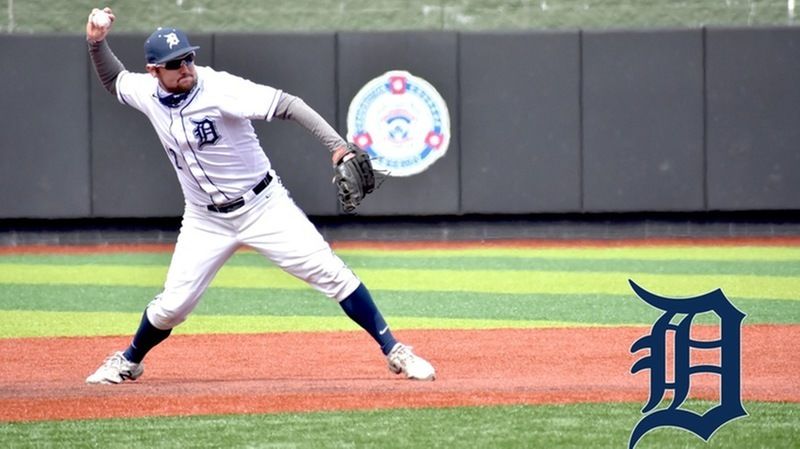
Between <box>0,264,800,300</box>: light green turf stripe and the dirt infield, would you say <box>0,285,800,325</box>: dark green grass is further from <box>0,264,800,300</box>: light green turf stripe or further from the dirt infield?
the dirt infield

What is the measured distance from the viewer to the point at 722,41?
17.6 m

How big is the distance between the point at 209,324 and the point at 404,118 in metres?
7.33

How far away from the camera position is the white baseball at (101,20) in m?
7.11

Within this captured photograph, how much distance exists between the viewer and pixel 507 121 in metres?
17.7

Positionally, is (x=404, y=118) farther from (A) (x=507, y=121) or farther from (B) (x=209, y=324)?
(B) (x=209, y=324)

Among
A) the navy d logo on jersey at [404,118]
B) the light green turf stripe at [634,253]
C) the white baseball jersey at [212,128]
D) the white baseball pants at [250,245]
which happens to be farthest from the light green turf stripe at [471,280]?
the white baseball jersey at [212,128]

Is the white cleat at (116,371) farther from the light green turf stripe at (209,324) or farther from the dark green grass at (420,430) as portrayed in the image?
the light green turf stripe at (209,324)

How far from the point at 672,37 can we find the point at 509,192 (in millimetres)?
2609

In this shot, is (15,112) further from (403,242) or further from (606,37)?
(606,37)

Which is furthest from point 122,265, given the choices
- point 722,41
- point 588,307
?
point 722,41

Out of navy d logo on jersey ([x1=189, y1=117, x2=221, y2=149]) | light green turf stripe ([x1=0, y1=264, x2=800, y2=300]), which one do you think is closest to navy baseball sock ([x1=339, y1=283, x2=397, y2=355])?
navy d logo on jersey ([x1=189, y1=117, x2=221, y2=149])

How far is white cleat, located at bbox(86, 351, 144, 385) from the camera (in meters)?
7.63

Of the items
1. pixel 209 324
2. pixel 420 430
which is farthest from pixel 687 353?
pixel 209 324

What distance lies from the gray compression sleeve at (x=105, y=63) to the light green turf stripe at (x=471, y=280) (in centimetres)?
589
